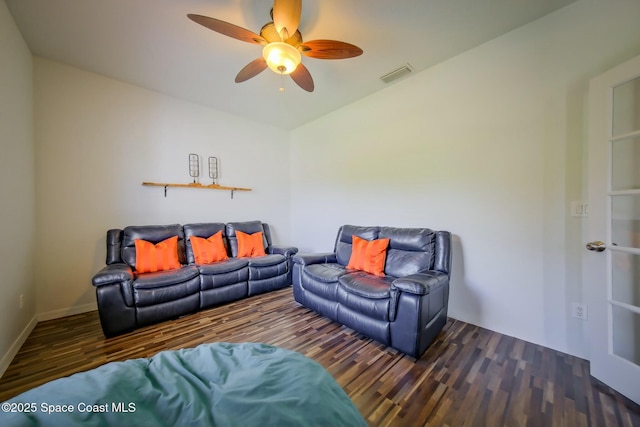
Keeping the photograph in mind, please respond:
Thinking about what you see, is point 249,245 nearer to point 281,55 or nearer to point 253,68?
point 253,68

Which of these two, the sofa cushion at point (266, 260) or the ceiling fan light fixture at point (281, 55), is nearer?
the ceiling fan light fixture at point (281, 55)

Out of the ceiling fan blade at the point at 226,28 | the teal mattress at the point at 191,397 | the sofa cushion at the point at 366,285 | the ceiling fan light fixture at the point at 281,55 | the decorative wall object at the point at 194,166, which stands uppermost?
the ceiling fan blade at the point at 226,28

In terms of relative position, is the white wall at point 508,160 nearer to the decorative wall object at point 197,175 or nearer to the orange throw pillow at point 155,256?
the decorative wall object at point 197,175

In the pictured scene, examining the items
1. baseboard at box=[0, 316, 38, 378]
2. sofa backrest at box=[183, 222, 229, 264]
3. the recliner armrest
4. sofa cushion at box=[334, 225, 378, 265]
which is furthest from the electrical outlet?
baseboard at box=[0, 316, 38, 378]

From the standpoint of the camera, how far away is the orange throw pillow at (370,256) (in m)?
2.56

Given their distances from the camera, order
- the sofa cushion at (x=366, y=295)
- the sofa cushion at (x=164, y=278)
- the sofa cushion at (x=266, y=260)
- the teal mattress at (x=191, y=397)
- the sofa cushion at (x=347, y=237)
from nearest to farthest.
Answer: the teal mattress at (x=191, y=397)
the sofa cushion at (x=366, y=295)
the sofa cushion at (x=164, y=278)
the sofa cushion at (x=347, y=237)
the sofa cushion at (x=266, y=260)

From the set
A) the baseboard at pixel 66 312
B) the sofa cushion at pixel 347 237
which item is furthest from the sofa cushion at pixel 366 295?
the baseboard at pixel 66 312

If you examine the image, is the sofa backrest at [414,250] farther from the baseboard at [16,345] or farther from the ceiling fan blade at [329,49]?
the baseboard at [16,345]

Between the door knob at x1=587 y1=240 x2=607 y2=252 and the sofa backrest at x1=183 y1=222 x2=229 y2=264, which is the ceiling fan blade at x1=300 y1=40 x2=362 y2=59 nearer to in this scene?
the door knob at x1=587 y1=240 x2=607 y2=252

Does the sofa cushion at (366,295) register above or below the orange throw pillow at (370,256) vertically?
below

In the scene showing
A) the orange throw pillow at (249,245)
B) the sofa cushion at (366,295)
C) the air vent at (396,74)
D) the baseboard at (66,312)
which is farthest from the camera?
the orange throw pillow at (249,245)

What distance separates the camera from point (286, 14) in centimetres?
160

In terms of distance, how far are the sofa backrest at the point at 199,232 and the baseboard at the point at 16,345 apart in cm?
143

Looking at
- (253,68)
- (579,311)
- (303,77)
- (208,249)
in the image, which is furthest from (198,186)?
(579,311)
